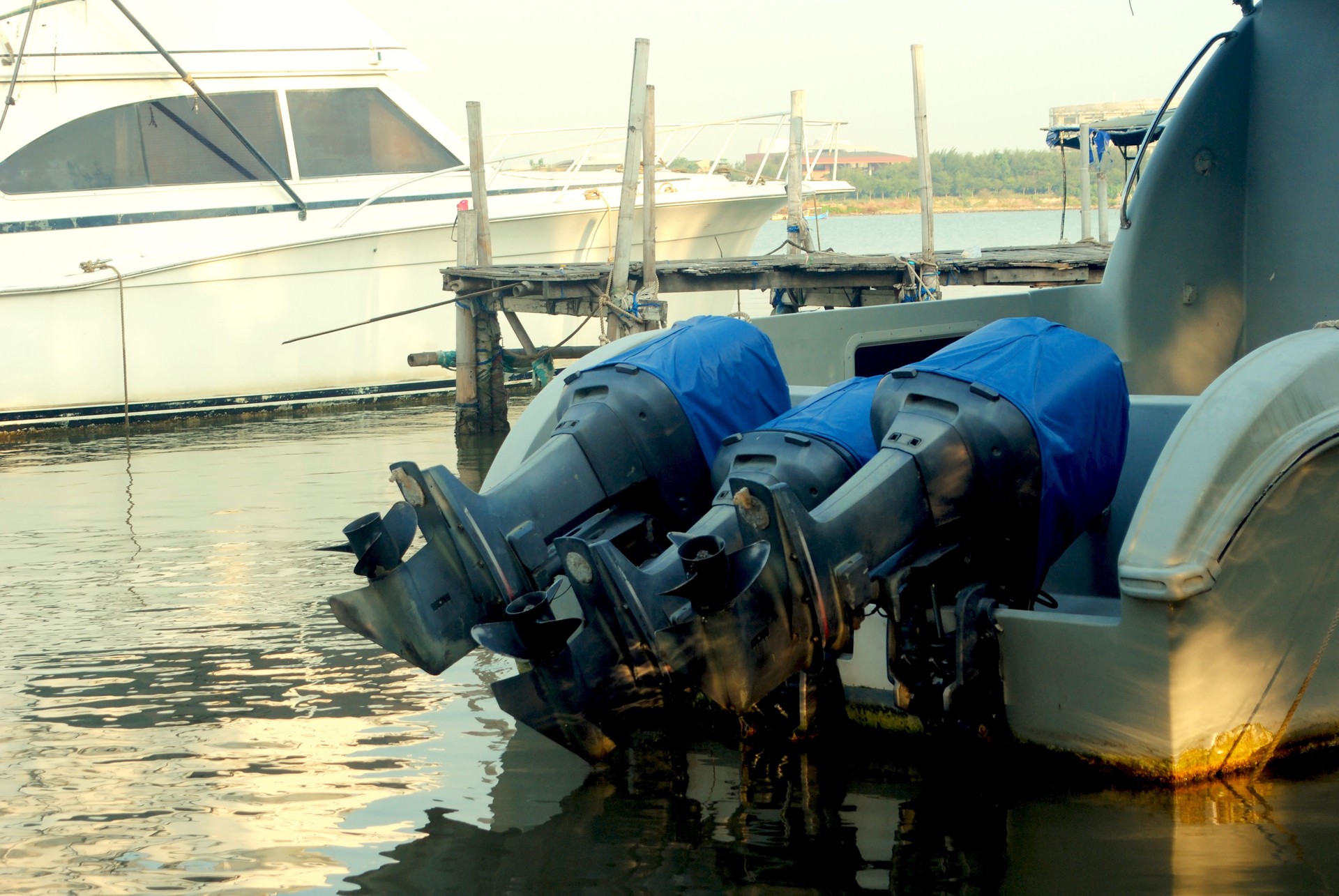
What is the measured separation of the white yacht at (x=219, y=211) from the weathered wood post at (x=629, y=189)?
4346mm

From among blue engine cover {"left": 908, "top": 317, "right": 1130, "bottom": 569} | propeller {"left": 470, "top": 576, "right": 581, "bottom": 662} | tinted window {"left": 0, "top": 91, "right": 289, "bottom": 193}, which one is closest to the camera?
propeller {"left": 470, "top": 576, "right": 581, "bottom": 662}

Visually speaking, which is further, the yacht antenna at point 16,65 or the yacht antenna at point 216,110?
the yacht antenna at point 216,110

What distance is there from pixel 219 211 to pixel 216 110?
1164 millimetres

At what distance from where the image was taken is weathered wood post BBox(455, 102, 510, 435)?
1455cm

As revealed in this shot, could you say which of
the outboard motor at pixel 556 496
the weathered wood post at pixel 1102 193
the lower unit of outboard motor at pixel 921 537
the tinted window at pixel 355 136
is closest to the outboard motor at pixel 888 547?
the lower unit of outboard motor at pixel 921 537

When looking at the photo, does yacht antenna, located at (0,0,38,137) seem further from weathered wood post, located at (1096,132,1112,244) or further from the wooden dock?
weathered wood post, located at (1096,132,1112,244)

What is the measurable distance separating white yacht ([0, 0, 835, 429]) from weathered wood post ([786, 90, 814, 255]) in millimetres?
2309

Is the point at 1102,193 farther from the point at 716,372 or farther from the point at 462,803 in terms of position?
the point at 462,803

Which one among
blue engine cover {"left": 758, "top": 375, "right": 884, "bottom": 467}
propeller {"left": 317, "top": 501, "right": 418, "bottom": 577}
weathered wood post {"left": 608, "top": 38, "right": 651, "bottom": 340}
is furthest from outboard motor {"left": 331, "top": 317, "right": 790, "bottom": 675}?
weathered wood post {"left": 608, "top": 38, "right": 651, "bottom": 340}

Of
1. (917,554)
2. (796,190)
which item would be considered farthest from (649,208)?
(917,554)

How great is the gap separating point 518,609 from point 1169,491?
65.6 inches

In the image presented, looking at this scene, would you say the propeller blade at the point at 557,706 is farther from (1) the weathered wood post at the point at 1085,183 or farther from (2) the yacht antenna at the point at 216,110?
(1) the weathered wood post at the point at 1085,183

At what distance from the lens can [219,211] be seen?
16.3 meters

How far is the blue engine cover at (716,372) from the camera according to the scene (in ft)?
14.0
